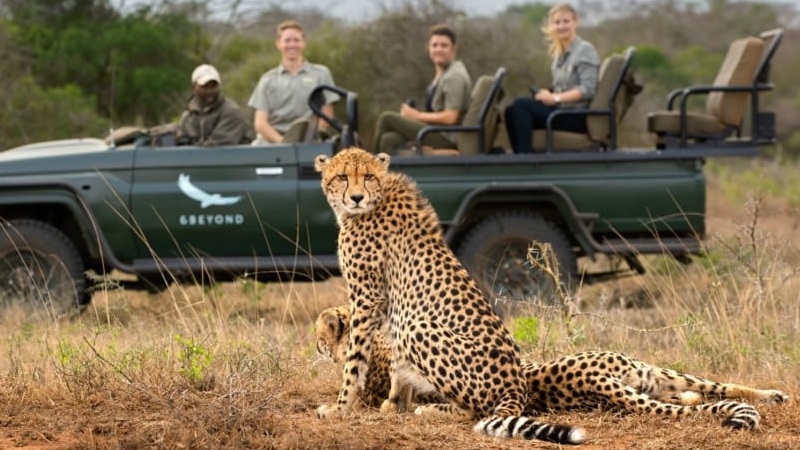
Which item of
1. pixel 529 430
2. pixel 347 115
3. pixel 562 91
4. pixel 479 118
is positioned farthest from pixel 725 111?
pixel 529 430

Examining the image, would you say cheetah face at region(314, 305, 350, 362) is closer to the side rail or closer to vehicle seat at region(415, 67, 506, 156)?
the side rail

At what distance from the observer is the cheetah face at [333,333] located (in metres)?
6.79

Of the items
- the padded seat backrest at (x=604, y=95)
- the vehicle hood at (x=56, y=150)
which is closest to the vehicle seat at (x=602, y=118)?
the padded seat backrest at (x=604, y=95)

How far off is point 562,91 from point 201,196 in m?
2.60

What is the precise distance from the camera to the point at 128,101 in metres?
20.2

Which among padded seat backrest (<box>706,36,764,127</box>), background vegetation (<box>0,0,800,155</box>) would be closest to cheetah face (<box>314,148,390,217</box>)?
padded seat backrest (<box>706,36,764,127</box>)

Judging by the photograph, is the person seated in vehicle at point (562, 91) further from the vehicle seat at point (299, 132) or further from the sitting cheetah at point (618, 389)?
the sitting cheetah at point (618, 389)

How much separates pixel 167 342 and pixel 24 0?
55.5 feet

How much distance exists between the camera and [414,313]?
6285 mm

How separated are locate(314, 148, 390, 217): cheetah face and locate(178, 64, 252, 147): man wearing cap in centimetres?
370

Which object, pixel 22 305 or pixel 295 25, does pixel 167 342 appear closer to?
pixel 22 305

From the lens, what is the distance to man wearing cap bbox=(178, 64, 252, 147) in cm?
1038

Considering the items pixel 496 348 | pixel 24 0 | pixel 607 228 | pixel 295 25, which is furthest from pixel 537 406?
pixel 24 0

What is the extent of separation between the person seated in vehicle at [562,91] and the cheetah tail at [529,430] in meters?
4.83
